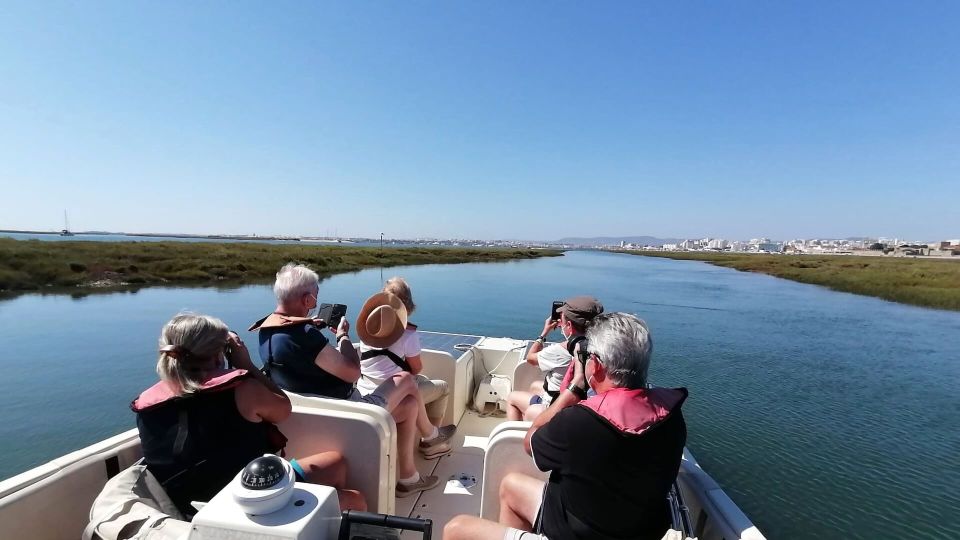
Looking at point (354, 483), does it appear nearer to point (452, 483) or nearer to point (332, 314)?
point (332, 314)

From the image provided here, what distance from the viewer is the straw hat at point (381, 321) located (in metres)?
2.68

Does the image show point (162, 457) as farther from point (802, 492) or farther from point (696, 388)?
point (696, 388)

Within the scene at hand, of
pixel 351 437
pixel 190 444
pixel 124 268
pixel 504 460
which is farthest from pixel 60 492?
pixel 124 268

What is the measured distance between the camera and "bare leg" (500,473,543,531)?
1.72 meters

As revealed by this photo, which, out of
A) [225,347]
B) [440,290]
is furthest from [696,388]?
[440,290]

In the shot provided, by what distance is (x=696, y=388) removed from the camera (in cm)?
894

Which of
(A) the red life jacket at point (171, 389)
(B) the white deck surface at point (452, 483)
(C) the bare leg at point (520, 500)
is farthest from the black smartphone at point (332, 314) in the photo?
(C) the bare leg at point (520, 500)

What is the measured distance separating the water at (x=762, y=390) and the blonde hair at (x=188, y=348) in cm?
564

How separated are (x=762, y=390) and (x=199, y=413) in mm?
10306

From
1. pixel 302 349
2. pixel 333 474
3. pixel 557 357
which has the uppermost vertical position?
pixel 302 349

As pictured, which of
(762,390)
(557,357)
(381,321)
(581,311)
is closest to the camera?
(581,311)

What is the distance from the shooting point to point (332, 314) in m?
2.61

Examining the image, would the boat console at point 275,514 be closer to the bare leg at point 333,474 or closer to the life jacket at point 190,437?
the life jacket at point 190,437

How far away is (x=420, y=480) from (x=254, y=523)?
1.85 m
